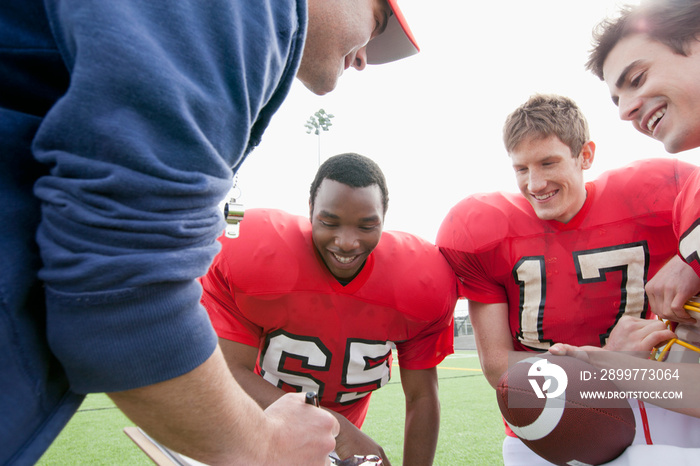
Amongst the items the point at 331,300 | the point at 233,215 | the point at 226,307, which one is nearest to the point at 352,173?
the point at 331,300

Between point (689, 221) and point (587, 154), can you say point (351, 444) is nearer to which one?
point (689, 221)

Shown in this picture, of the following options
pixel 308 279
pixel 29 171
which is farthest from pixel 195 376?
pixel 308 279

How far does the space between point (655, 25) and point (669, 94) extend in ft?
0.89

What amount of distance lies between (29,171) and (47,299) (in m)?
0.15

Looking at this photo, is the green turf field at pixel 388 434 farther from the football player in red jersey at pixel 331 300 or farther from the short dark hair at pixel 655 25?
the short dark hair at pixel 655 25

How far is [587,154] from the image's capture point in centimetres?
198

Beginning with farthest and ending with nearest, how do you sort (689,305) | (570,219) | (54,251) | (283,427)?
(570,219) < (689,305) < (283,427) < (54,251)

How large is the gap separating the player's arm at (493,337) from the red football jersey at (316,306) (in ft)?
0.53

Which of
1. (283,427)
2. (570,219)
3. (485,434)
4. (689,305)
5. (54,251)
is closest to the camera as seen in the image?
(54,251)

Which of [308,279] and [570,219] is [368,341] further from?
[570,219]

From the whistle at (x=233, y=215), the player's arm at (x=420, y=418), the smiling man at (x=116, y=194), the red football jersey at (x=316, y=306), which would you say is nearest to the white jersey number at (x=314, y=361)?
the red football jersey at (x=316, y=306)

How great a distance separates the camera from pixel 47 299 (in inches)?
21.5

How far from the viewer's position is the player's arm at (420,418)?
6.57ft

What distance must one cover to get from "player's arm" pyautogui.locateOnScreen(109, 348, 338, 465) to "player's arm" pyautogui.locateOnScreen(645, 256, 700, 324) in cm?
122
